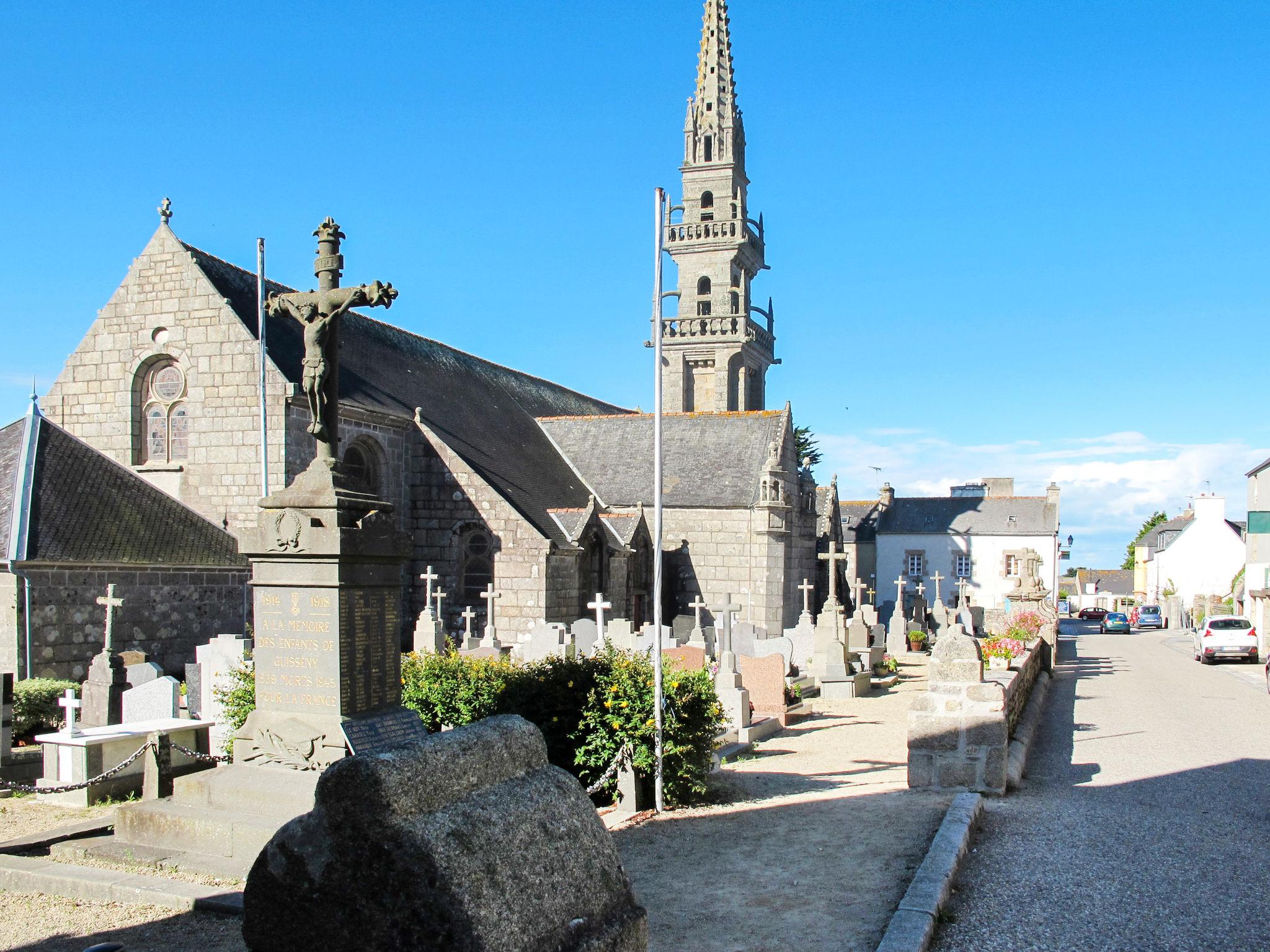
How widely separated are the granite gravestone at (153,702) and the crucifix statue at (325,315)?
15.7ft

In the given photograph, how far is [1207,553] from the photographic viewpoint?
54281 mm

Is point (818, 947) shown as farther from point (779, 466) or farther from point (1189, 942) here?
point (779, 466)

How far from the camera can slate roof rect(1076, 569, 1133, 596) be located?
90500 millimetres

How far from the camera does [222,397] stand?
1919cm

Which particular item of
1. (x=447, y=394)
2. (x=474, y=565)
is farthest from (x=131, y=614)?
(x=447, y=394)

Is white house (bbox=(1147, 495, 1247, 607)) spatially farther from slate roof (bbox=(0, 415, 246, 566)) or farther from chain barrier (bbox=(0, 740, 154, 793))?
chain barrier (bbox=(0, 740, 154, 793))

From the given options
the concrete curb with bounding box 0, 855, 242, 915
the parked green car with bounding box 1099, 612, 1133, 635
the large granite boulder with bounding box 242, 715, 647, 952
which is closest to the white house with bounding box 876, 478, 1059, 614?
the parked green car with bounding box 1099, 612, 1133, 635

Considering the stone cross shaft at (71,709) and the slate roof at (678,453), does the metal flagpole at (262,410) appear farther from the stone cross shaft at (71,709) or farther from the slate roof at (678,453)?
the slate roof at (678,453)

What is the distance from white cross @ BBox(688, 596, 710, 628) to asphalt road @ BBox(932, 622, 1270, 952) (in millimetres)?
10848

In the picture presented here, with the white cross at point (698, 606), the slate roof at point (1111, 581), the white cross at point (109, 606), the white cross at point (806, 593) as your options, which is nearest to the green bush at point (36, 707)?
the white cross at point (109, 606)

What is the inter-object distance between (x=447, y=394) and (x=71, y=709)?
16414 millimetres

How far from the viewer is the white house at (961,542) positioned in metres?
46.9

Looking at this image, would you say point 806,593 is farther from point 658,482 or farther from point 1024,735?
point 658,482

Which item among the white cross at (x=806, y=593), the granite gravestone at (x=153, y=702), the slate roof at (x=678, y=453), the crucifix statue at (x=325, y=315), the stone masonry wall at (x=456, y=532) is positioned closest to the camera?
the crucifix statue at (x=325, y=315)
